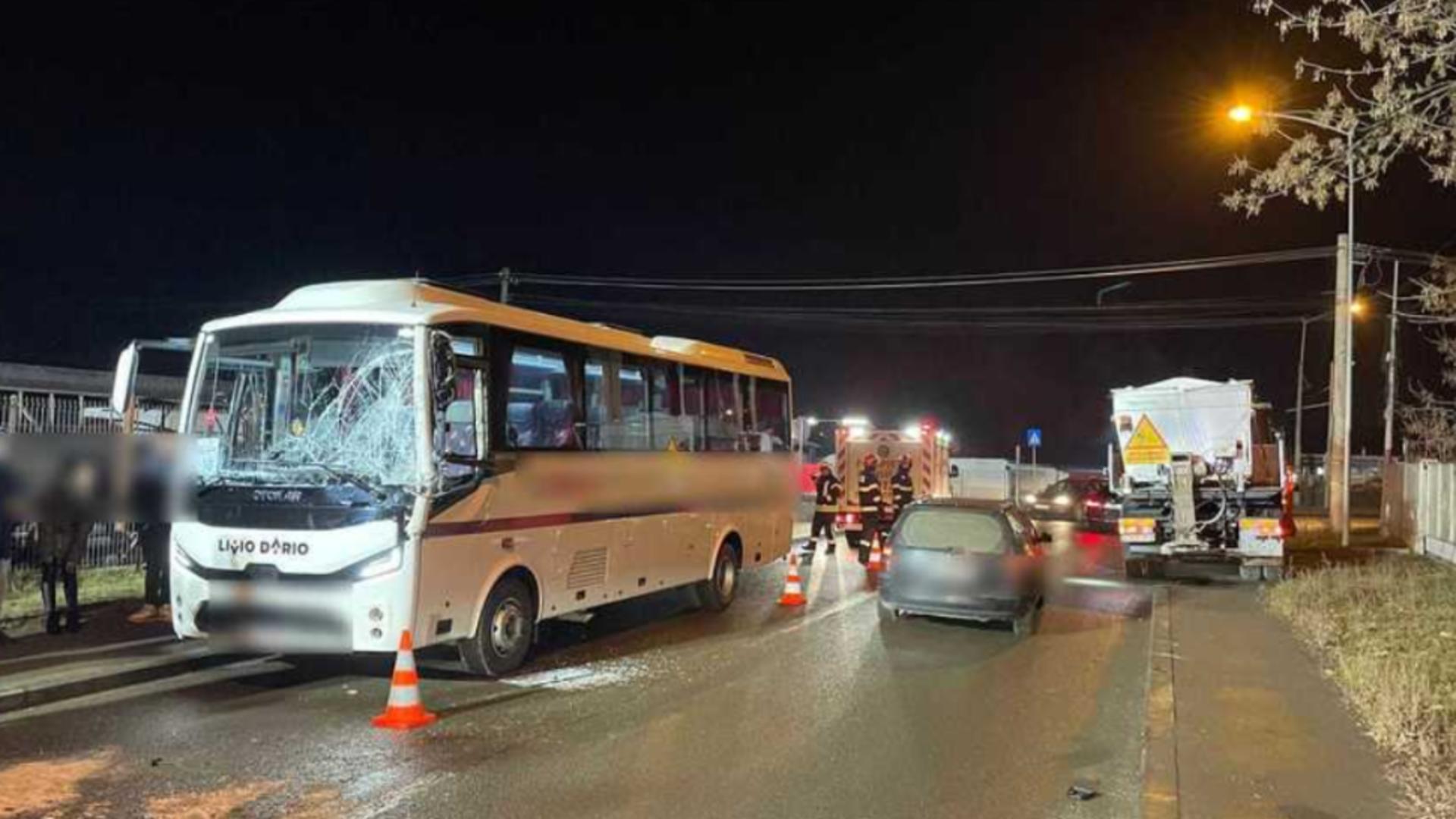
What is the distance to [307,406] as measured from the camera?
905 centimetres

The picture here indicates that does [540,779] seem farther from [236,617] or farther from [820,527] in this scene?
[820,527]

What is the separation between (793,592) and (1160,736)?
24.7 feet

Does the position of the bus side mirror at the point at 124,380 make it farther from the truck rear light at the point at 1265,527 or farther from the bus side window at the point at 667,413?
the truck rear light at the point at 1265,527

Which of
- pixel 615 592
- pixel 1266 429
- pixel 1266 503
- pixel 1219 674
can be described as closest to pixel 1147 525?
pixel 1266 503

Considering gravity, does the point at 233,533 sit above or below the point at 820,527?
above

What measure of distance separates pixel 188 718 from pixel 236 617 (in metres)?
0.88

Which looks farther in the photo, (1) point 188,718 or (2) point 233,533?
(2) point 233,533

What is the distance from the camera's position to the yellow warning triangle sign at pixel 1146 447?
62.7ft

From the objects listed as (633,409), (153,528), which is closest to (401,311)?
(633,409)

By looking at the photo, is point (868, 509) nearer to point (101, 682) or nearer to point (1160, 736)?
point (1160, 736)

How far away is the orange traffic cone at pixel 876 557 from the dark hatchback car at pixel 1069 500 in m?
12.3

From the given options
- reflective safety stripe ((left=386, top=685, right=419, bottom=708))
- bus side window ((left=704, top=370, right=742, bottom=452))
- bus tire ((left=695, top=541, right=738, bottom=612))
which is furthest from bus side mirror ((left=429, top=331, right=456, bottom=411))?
bus tire ((left=695, top=541, right=738, bottom=612))

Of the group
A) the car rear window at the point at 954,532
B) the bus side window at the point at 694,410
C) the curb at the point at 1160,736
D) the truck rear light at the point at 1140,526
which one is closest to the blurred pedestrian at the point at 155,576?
the bus side window at the point at 694,410

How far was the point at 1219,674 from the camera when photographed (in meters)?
9.79
